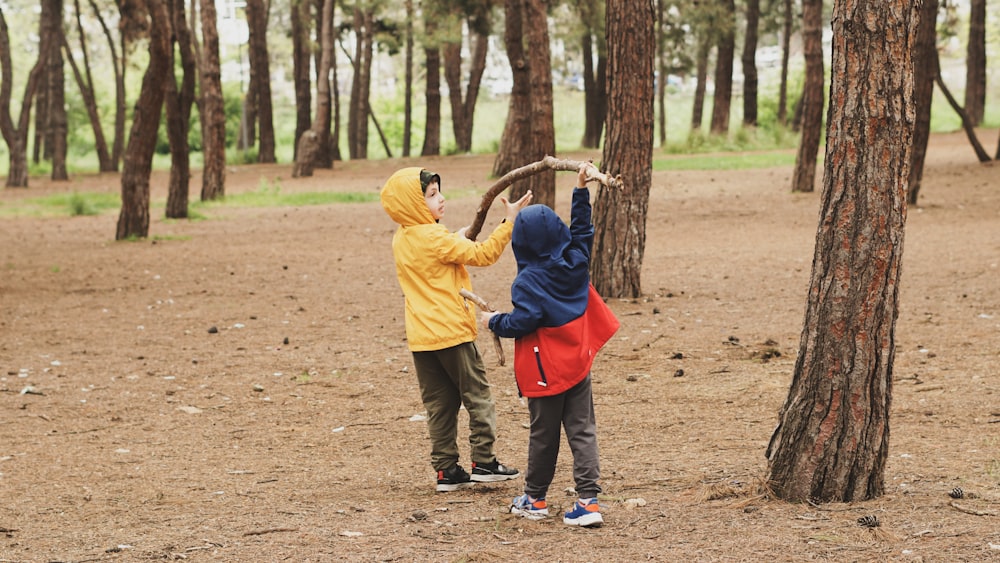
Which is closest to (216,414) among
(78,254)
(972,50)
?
(78,254)

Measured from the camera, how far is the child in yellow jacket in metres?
5.80

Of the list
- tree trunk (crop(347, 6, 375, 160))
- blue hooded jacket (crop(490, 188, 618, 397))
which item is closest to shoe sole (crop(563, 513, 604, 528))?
blue hooded jacket (crop(490, 188, 618, 397))

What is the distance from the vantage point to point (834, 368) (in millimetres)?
5066

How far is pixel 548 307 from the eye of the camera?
5.02m

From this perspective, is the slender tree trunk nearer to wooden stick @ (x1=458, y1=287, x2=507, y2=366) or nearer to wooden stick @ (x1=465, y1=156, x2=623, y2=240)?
wooden stick @ (x1=465, y1=156, x2=623, y2=240)

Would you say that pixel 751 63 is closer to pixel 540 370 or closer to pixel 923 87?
pixel 923 87

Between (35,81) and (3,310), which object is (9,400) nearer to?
(3,310)

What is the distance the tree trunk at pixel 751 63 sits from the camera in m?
38.8

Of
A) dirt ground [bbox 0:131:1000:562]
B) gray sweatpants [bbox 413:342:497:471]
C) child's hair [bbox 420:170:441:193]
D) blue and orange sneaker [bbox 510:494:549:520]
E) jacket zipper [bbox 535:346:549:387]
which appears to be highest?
child's hair [bbox 420:170:441:193]

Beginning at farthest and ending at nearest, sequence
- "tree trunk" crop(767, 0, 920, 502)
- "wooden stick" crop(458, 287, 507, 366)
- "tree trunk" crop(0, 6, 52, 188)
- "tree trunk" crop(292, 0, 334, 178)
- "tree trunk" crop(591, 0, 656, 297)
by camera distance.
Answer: "tree trunk" crop(0, 6, 52, 188) < "tree trunk" crop(292, 0, 334, 178) < "tree trunk" crop(591, 0, 656, 297) < "wooden stick" crop(458, 287, 507, 366) < "tree trunk" crop(767, 0, 920, 502)

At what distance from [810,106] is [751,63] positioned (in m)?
18.2

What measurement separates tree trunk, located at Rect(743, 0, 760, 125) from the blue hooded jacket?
115 ft

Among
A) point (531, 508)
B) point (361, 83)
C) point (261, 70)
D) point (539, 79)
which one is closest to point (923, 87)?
point (539, 79)

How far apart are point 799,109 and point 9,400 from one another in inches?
1417
